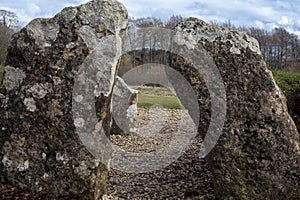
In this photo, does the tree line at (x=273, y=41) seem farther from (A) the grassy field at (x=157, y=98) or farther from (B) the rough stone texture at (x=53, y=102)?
(B) the rough stone texture at (x=53, y=102)

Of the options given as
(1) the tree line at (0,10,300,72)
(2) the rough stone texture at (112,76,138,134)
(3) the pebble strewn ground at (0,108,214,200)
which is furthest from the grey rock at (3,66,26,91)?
(1) the tree line at (0,10,300,72)

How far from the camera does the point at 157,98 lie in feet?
67.8

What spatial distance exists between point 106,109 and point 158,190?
1846 millimetres

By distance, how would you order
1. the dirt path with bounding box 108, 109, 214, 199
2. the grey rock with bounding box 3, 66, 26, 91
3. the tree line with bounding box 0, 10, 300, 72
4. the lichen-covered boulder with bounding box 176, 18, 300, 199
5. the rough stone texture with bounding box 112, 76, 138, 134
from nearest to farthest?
the lichen-covered boulder with bounding box 176, 18, 300, 199 < the grey rock with bounding box 3, 66, 26, 91 < the dirt path with bounding box 108, 109, 214, 199 < the rough stone texture with bounding box 112, 76, 138, 134 < the tree line with bounding box 0, 10, 300, 72

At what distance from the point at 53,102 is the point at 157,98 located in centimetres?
1536

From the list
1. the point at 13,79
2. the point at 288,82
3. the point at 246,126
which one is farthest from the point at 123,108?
the point at 246,126

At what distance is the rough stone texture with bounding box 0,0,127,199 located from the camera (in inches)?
211

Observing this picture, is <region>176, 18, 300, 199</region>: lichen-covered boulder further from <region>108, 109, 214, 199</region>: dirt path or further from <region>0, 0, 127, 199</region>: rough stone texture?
<region>0, 0, 127, 199</region>: rough stone texture

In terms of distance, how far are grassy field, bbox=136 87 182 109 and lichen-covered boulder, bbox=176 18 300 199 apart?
38.2 feet

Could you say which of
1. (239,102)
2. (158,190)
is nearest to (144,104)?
(158,190)

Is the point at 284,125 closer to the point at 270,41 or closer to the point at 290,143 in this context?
the point at 290,143

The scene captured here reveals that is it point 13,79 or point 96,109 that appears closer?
point 96,109

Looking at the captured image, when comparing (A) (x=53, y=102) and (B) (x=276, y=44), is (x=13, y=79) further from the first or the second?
(B) (x=276, y=44)

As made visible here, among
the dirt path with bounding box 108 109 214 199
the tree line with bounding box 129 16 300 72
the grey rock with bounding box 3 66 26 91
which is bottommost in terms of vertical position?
the dirt path with bounding box 108 109 214 199
